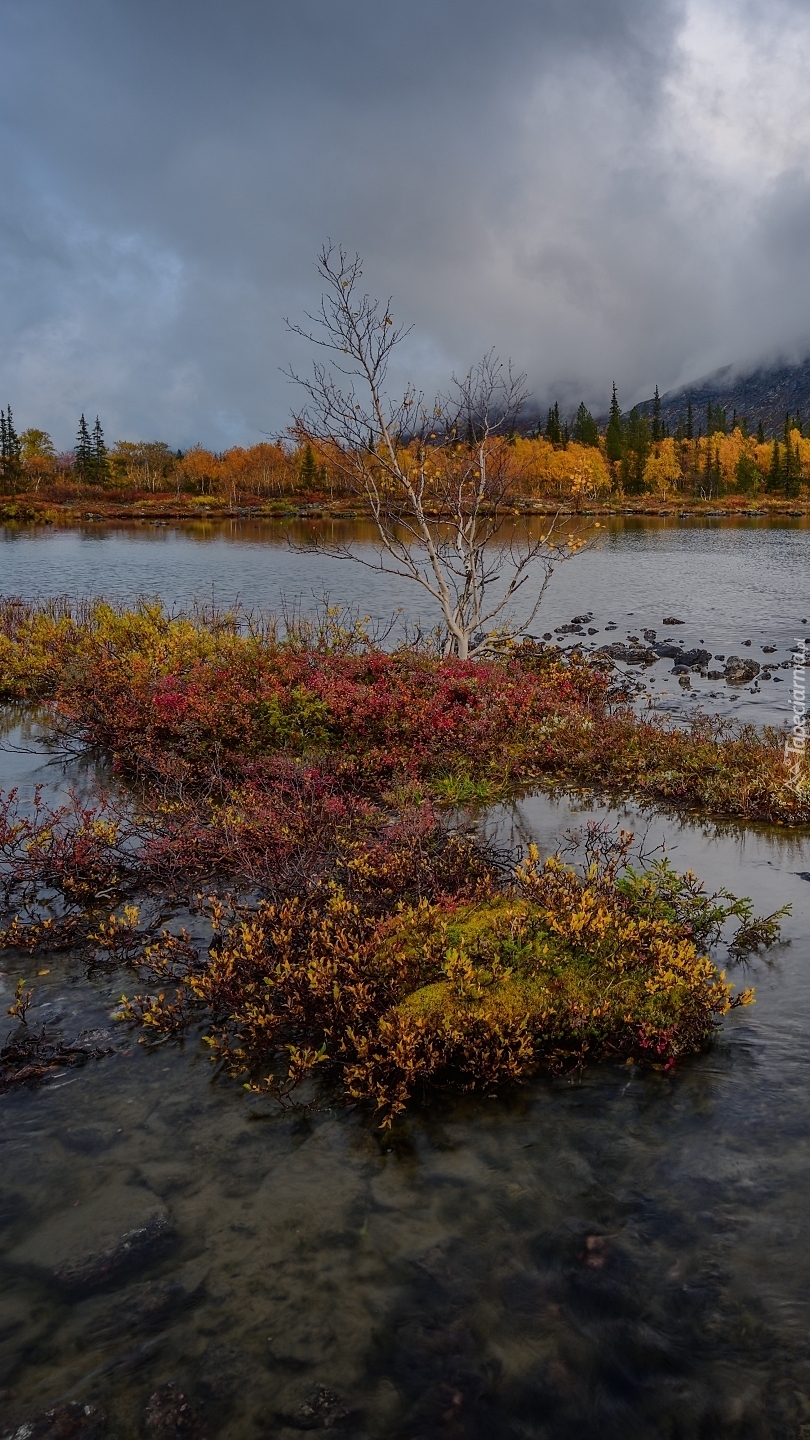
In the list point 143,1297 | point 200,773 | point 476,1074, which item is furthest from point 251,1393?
point 200,773

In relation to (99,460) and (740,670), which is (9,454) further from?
(740,670)

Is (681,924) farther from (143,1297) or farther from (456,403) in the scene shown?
(456,403)

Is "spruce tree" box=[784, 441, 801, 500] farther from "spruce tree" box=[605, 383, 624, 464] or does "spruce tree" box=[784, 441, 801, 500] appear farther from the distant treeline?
"spruce tree" box=[605, 383, 624, 464]

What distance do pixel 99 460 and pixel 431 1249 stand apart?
153m

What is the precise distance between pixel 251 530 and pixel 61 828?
76292 mm

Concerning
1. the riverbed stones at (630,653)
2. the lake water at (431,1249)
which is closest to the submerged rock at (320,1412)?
the lake water at (431,1249)

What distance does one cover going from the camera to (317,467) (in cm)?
13725

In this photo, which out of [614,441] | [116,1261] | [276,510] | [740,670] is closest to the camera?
[116,1261]

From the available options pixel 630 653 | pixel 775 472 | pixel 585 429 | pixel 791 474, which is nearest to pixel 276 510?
pixel 585 429

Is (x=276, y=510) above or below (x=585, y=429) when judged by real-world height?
below

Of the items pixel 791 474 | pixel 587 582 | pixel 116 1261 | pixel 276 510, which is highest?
pixel 791 474

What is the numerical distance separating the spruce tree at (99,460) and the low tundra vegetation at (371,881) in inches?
5431

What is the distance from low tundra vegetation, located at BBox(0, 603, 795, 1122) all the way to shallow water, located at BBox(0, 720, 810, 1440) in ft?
1.26

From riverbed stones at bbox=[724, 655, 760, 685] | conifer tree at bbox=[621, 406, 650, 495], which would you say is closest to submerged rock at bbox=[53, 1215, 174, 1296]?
riverbed stones at bbox=[724, 655, 760, 685]
